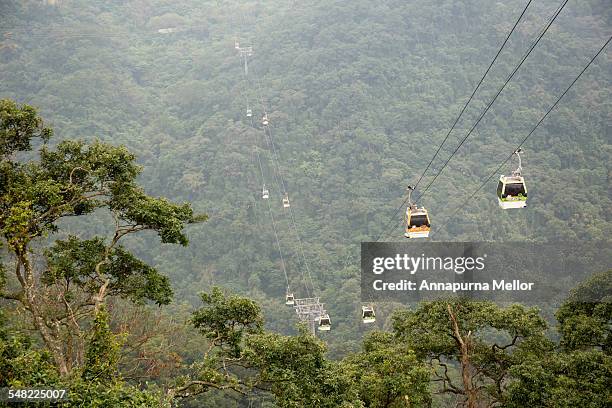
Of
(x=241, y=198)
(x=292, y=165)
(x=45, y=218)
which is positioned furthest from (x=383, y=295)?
(x=45, y=218)

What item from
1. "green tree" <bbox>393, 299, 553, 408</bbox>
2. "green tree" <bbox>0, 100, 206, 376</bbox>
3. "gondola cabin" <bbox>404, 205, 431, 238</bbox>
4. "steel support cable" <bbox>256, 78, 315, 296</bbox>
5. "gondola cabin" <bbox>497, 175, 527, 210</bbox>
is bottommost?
"green tree" <bbox>393, 299, 553, 408</bbox>

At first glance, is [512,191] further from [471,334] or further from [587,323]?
[471,334]

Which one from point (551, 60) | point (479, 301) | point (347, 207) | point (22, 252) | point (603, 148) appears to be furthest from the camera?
point (551, 60)

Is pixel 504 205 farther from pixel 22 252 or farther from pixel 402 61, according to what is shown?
pixel 402 61

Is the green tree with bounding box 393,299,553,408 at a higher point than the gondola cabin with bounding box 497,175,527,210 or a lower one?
lower

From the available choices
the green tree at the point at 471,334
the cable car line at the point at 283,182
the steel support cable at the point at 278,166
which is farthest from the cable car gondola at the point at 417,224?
the steel support cable at the point at 278,166

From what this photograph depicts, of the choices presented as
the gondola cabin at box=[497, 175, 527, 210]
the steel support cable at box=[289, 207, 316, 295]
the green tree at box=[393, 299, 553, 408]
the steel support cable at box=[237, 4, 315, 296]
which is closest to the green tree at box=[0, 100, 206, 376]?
the gondola cabin at box=[497, 175, 527, 210]
